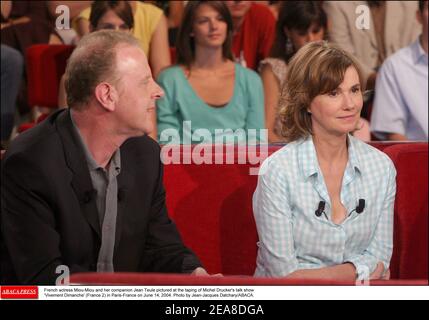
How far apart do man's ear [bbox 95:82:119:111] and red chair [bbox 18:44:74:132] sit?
899 millimetres

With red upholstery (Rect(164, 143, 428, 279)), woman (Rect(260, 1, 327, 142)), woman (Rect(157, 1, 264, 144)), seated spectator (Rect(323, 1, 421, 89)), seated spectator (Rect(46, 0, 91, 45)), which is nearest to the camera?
red upholstery (Rect(164, 143, 428, 279))

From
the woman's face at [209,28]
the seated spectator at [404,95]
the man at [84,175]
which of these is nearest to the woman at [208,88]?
the woman's face at [209,28]

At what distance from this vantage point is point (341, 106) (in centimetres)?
111

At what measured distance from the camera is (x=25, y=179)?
1049 millimetres

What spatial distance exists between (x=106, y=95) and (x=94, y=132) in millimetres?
51

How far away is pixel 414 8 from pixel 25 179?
1483mm

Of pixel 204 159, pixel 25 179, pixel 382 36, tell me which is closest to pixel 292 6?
pixel 382 36

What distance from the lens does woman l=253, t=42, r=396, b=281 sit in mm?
1118

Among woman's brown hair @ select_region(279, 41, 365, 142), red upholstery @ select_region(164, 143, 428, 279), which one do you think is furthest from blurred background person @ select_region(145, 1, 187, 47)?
woman's brown hair @ select_region(279, 41, 365, 142)

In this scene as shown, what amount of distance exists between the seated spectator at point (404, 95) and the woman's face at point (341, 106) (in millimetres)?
711

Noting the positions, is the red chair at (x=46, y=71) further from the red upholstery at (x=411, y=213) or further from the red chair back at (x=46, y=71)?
the red upholstery at (x=411, y=213)

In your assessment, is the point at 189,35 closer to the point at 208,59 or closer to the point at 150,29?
the point at 208,59

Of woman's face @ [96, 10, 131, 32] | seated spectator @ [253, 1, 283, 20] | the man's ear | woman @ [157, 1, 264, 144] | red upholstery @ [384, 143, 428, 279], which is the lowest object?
red upholstery @ [384, 143, 428, 279]

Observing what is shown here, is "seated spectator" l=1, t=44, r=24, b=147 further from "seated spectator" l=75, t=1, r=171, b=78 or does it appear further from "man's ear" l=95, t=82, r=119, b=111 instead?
"man's ear" l=95, t=82, r=119, b=111
